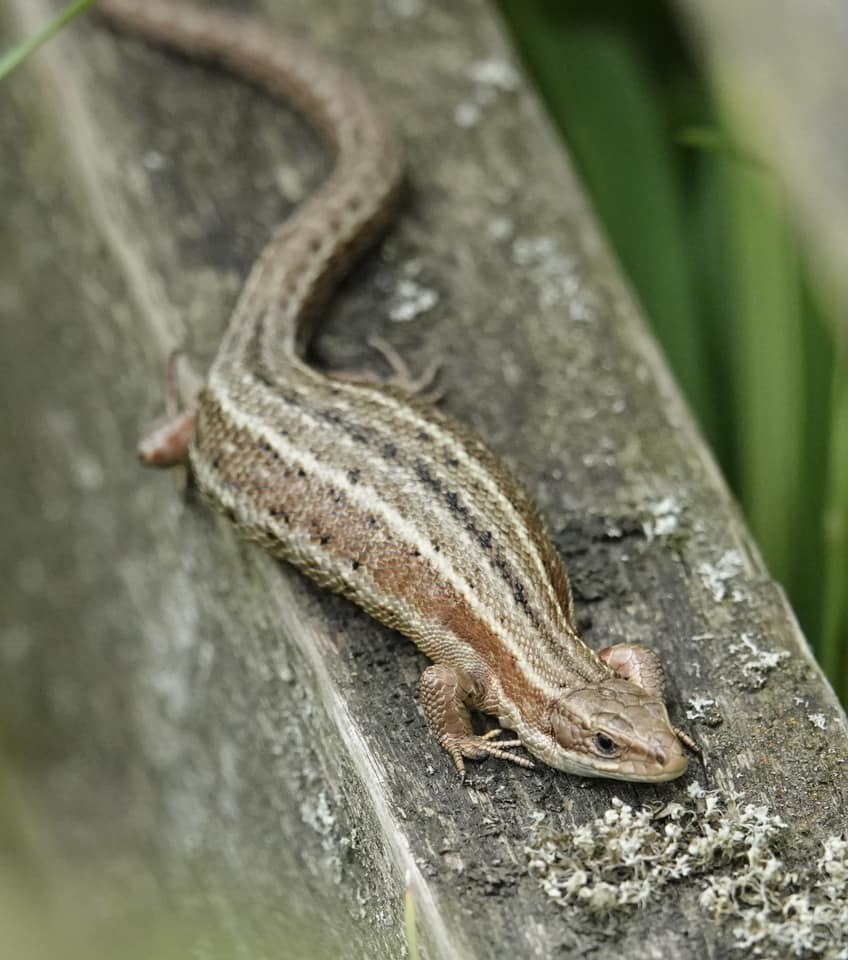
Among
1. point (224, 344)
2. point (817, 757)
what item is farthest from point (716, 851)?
point (224, 344)

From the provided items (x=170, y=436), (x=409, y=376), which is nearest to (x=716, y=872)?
(x=409, y=376)

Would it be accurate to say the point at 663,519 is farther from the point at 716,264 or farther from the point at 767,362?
the point at 716,264

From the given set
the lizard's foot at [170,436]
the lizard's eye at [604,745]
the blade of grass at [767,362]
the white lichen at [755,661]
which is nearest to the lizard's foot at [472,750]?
the lizard's eye at [604,745]

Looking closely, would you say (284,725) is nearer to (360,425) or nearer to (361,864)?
(361,864)

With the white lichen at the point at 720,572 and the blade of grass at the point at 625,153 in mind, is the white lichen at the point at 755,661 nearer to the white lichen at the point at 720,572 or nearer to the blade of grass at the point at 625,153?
the white lichen at the point at 720,572

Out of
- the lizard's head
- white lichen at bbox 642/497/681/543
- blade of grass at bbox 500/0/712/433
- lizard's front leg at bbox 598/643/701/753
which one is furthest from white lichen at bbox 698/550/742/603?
blade of grass at bbox 500/0/712/433

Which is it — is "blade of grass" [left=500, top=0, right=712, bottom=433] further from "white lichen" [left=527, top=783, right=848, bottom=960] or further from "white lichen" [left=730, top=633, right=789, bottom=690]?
"white lichen" [left=527, top=783, right=848, bottom=960]

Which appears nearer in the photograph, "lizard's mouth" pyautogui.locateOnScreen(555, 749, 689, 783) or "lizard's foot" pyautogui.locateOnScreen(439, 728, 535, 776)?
"lizard's mouth" pyautogui.locateOnScreen(555, 749, 689, 783)
